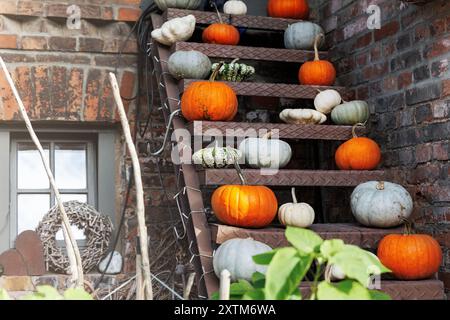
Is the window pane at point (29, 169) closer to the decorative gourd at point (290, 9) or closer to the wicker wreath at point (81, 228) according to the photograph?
the wicker wreath at point (81, 228)

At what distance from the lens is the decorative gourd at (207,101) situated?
2.81 meters

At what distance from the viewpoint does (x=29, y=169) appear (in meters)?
3.54

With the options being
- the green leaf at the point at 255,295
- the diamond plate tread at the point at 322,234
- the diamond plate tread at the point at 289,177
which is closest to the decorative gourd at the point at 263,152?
the diamond plate tread at the point at 289,177

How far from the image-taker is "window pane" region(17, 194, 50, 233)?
3.49m

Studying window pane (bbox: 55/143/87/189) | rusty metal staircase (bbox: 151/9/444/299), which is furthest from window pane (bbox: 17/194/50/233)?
rusty metal staircase (bbox: 151/9/444/299)

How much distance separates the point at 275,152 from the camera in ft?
9.14

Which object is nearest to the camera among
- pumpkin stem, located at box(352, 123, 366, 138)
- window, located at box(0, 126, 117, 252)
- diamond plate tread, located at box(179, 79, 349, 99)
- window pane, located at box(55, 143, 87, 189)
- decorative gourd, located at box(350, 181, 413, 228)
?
decorative gourd, located at box(350, 181, 413, 228)

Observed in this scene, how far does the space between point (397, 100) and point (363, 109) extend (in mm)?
155

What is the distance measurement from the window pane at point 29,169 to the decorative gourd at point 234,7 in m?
1.21

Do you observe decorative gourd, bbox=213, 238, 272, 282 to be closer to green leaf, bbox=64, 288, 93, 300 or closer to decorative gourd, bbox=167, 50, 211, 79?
decorative gourd, bbox=167, 50, 211, 79

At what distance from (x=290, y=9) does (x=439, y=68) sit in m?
1.09

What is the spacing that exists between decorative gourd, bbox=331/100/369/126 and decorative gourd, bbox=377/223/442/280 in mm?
703
